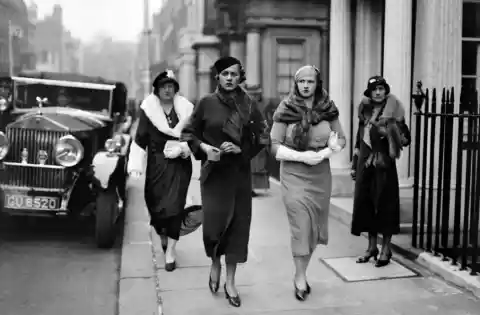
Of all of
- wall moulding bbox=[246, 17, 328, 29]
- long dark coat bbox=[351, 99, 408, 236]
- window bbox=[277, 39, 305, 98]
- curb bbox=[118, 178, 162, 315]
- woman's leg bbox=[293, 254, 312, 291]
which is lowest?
curb bbox=[118, 178, 162, 315]

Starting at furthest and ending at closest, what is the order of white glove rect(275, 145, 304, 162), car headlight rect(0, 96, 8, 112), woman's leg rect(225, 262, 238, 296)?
car headlight rect(0, 96, 8, 112) → woman's leg rect(225, 262, 238, 296) → white glove rect(275, 145, 304, 162)

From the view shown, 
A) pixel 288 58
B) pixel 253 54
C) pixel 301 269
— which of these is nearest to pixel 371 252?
pixel 301 269

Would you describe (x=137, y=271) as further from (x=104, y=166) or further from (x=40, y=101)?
(x=40, y=101)

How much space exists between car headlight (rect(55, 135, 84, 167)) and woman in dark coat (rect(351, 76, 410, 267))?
3399mm

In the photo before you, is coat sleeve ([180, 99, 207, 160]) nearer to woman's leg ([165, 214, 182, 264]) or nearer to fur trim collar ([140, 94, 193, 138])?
fur trim collar ([140, 94, 193, 138])


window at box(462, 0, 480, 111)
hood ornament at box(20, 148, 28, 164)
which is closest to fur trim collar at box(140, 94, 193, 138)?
hood ornament at box(20, 148, 28, 164)

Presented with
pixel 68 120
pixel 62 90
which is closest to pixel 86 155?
pixel 68 120

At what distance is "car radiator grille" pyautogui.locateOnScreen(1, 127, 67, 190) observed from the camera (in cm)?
713

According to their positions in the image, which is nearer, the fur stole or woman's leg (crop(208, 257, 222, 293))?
woman's leg (crop(208, 257, 222, 293))

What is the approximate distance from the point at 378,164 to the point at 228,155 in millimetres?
1664

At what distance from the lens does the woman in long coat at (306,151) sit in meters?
4.55

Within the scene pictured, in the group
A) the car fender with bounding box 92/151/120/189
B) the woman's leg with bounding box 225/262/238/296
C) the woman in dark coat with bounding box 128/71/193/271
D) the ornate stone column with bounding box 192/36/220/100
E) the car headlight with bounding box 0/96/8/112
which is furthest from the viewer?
the ornate stone column with bounding box 192/36/220/100

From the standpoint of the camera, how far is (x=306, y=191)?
15.1 feet

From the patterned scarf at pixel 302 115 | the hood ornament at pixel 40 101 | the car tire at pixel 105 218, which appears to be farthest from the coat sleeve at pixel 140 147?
the hood ornament at pixel 40 101
